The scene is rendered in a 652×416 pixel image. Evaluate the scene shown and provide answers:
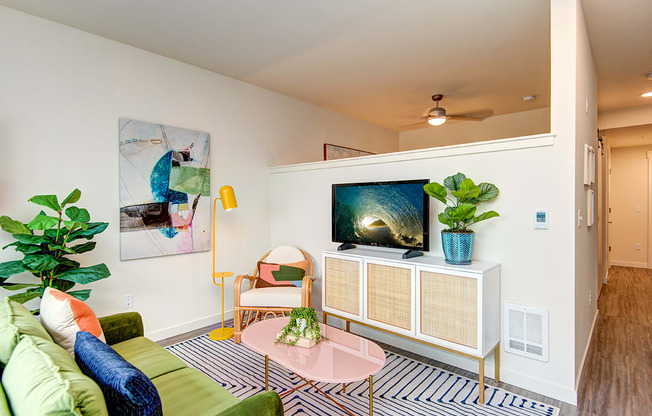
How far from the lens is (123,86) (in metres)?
3.07

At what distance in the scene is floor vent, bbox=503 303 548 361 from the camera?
7.71 ft

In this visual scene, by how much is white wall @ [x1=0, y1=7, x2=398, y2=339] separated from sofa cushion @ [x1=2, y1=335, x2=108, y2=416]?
1919mm

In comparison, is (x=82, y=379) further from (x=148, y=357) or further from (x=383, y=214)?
(x=383, y=214)

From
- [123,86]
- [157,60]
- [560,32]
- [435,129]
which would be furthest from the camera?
[435,129]

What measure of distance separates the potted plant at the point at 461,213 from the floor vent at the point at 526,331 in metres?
0.48

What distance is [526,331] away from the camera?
242 centimetres

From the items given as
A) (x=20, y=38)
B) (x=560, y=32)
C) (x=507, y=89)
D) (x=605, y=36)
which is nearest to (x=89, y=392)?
(x=20, y=38)

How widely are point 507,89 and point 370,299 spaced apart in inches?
126

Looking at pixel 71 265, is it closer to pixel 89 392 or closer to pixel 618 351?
pixel 89 392

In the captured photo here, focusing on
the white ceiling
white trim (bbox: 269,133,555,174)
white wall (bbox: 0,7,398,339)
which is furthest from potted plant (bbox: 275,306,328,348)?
the white ceiling

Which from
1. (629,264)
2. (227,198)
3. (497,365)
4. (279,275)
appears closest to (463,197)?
(497,365)

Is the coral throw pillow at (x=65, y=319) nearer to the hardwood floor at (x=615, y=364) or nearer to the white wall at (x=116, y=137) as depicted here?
the white wall at (x=116, y=137)

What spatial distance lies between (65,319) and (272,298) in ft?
5.74

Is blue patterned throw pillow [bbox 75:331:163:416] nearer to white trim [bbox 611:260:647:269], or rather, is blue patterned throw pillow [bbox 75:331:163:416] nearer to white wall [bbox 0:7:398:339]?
white wall [bbox 0:7:398:339]
